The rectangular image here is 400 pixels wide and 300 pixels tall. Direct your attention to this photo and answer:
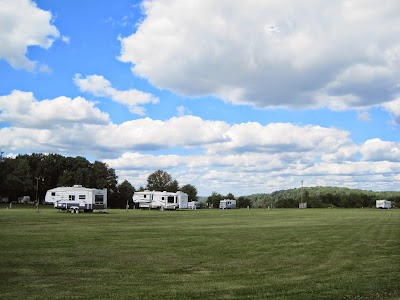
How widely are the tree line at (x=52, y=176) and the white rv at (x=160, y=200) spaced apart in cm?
3203

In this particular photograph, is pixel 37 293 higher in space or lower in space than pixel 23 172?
lower

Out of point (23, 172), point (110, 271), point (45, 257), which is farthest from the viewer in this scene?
point (23, 172)

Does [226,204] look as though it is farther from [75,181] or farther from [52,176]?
[52,176]

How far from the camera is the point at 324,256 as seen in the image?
16391 mm

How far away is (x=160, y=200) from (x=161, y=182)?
203 feet

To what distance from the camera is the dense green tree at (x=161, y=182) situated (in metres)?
129

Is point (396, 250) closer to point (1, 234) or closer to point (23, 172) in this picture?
point (1, 234)

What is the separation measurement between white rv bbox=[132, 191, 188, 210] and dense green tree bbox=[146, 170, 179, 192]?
5714cm

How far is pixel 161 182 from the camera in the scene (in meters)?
131

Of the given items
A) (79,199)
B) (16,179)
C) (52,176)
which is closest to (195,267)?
(79,199)

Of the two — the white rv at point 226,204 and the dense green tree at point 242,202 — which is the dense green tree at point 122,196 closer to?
the white rv at point 226,204

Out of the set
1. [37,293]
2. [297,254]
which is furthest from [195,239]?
[37,293]

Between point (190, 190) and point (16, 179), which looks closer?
point (16, 179)

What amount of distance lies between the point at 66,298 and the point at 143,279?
2.65 metres
